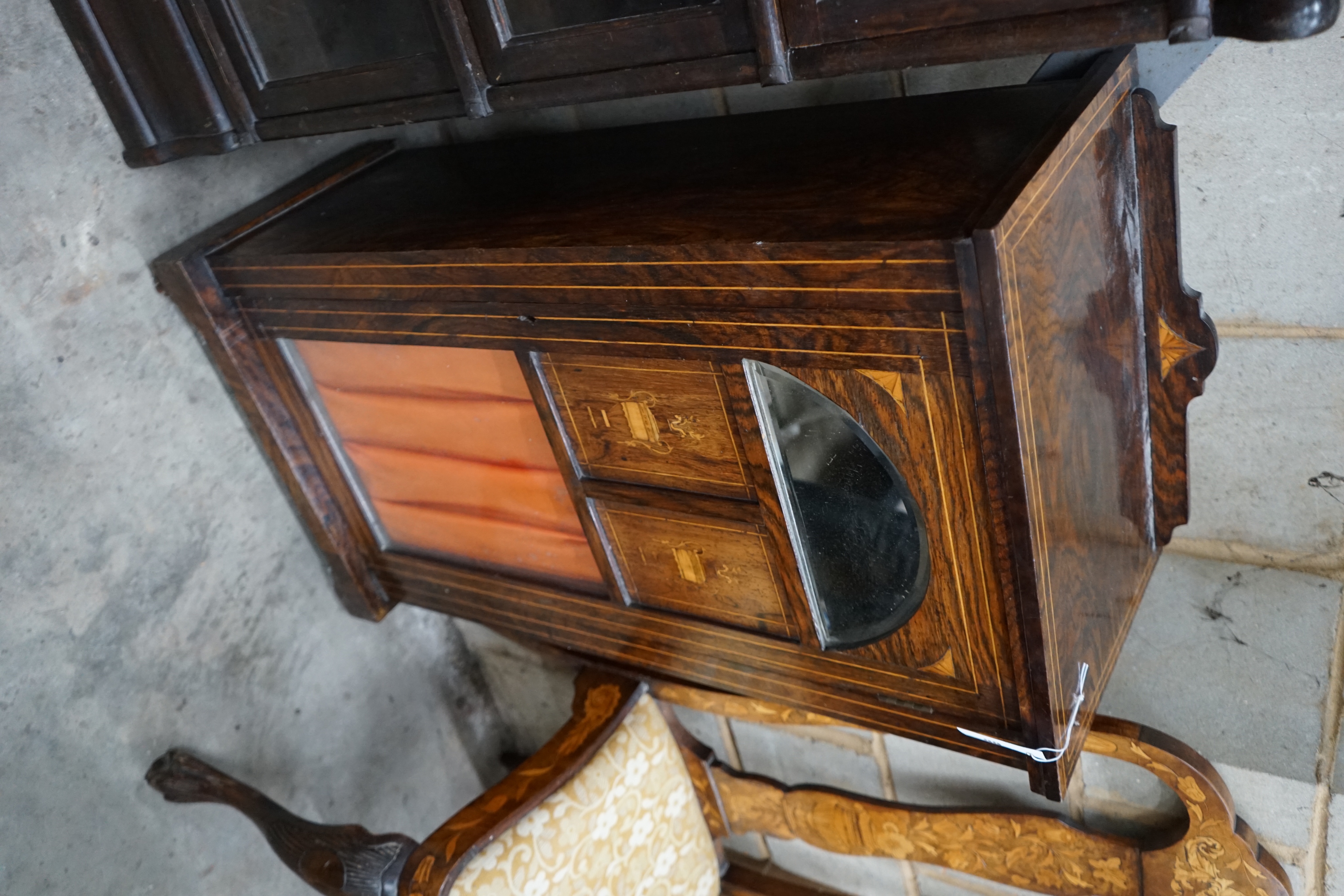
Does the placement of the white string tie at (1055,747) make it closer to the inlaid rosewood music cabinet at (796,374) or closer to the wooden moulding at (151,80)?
→ the inlaid rosewood music cabinet at (796,374)

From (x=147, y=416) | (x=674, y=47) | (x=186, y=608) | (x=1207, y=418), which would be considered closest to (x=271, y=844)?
(x=186, y=608)

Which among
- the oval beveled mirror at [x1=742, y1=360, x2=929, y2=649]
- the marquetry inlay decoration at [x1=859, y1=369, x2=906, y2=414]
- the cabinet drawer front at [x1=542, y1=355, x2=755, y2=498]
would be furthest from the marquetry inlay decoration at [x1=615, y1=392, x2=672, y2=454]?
the marquetry inlay decoration at [x1=859, y1=369, x2=906, y2=414]

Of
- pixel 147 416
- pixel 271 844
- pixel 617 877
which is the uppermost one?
pixel 147 416

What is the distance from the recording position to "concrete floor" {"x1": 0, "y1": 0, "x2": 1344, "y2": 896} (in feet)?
3.66

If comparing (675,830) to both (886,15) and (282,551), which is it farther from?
(886,15)

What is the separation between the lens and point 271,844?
1.41m

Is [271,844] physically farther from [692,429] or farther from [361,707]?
[692,429]

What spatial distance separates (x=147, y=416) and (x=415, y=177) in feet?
1.76

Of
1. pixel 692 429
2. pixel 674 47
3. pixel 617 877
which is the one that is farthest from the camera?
pixel 617 877

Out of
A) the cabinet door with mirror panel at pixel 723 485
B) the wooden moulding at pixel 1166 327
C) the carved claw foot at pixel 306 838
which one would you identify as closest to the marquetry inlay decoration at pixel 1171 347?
the wooden moulding at pixel 1166 327

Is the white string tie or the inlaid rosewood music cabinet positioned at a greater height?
the inlaid rosewood music cabinet

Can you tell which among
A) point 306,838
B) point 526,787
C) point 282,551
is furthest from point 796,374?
point 282,551

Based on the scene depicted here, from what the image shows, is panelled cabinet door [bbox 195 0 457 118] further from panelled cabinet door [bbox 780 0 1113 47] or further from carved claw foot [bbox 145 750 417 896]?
carved claw foot [bbox 145 750 417 896]

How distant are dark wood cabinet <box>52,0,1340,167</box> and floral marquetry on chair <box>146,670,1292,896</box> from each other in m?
0.81
